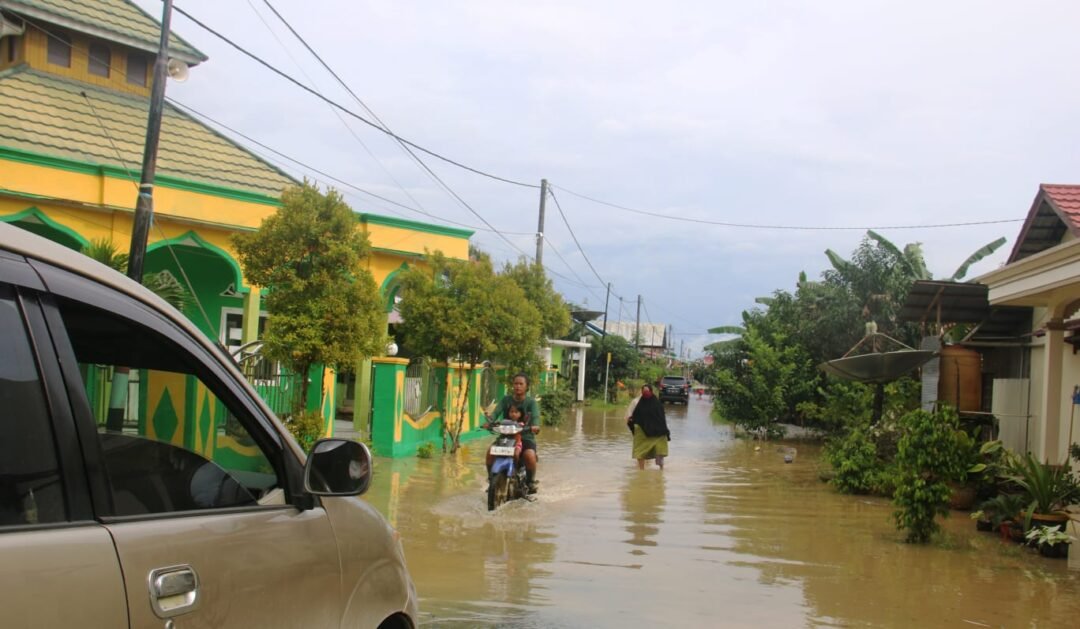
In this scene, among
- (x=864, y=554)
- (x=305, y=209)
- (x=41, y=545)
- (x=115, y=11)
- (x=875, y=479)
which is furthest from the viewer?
(x=115, y=11)

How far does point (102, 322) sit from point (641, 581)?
607cm

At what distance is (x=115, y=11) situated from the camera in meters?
17.8

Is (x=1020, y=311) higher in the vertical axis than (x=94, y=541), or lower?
higher

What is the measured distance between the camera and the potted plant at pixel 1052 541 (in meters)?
8.73

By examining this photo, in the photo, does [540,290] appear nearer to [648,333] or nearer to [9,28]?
[9,28]

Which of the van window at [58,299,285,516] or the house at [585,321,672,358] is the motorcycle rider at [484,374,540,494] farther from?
the house at [585,321,672,358]

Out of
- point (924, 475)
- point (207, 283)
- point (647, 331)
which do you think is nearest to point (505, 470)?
point (924, 475)

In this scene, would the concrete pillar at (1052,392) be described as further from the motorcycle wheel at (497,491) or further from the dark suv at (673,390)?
the dark suv at (673,390)

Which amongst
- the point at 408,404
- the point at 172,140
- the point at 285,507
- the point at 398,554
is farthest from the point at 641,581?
the point at 172,140

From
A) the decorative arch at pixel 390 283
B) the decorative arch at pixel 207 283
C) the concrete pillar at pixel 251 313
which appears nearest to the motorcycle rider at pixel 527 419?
the concrete pillar at pixel 251 313

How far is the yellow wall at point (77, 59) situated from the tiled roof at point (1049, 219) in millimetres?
15544

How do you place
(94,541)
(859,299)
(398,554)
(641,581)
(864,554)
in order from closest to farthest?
(94,541) < (398,554) < (641,581) < (864,554) < (859,299)

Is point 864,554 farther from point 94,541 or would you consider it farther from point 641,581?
point 94,541

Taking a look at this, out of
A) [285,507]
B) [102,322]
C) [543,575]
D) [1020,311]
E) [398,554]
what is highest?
[1020,311]
